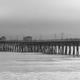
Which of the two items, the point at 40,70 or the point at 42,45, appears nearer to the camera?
the point at 40,70

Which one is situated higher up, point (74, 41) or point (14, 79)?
point (74, 41)

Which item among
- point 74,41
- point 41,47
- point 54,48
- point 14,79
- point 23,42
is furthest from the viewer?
point 23,42

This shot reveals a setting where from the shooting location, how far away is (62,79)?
34500 mm

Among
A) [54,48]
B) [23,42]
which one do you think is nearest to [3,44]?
[23,42]

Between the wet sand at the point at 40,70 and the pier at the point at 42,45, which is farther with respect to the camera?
the pier at the point at 42,45

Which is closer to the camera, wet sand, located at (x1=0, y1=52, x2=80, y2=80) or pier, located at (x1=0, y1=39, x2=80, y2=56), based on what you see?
wet sand, located at (x1=0, y1=52, x2=80, y2=80)

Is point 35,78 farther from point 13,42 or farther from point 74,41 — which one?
point 13,42

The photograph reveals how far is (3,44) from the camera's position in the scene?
166 metres

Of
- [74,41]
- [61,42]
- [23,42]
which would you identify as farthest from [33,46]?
[74,41]

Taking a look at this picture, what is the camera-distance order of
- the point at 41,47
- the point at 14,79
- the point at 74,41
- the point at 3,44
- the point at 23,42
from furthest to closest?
the point at 3,44
the point at 23,42
the point at 41,47
the point at 74,41
the point at 14,79

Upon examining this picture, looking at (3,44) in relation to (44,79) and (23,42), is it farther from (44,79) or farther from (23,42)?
(44,79)

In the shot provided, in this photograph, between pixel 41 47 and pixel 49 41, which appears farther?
pixel 41 47

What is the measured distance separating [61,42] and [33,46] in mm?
30873

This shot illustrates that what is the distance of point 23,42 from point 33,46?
25.3 feet
